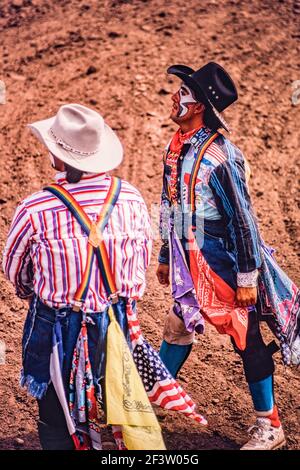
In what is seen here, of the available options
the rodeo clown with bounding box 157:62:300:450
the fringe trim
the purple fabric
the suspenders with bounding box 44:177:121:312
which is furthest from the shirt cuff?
the fringe trim

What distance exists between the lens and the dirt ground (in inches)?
226

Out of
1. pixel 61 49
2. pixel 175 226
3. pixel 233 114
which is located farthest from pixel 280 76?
pixel 175 226

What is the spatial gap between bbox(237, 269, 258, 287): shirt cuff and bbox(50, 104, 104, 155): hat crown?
1109 mm

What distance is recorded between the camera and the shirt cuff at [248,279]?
4.39 metres

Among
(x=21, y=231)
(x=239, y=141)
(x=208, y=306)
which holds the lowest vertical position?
(x=239, y=141)

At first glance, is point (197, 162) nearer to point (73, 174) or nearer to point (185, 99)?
point (185, 99)

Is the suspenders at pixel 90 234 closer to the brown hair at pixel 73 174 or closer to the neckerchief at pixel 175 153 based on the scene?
the brown hair at pixel 73 174

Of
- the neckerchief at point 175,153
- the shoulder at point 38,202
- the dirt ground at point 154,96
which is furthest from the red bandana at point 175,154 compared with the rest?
the dirt ground at point 154,96

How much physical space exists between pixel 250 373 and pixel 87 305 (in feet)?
4.15

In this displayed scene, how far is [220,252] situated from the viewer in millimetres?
4504

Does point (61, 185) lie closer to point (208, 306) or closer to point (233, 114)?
point (208, 306)

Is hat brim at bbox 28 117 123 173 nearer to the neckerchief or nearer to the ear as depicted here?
the neckerchief

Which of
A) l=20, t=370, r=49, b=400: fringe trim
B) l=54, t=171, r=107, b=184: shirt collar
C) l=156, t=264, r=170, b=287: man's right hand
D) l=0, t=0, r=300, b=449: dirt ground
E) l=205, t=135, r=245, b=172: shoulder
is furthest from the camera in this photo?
l=0, t=0, r=300, b=449: dirt ground
